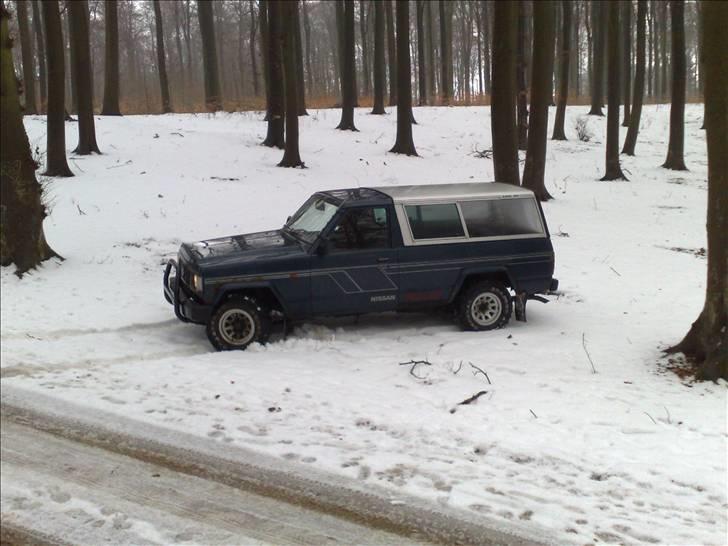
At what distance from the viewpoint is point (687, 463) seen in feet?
17.9

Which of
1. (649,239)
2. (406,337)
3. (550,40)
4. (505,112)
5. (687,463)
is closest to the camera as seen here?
(687,463)

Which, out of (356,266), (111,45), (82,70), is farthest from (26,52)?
(356,266)

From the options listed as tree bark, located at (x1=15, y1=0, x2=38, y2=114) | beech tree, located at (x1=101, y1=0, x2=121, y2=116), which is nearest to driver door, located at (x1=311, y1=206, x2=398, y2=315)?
beech tree, located at (x1=101, y1=0, x2=121, y2=116)

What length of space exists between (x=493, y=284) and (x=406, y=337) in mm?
1336

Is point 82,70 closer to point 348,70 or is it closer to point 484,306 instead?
point 348,70

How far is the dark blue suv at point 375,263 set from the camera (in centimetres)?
789

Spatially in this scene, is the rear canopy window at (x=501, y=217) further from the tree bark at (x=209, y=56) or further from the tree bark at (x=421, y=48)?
the tree bark at (x=421, y=48)

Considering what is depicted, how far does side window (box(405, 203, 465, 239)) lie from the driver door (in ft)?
1.03

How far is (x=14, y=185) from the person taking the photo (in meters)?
10.0

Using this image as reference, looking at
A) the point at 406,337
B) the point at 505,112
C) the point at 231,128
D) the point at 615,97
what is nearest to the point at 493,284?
the point at 406,337

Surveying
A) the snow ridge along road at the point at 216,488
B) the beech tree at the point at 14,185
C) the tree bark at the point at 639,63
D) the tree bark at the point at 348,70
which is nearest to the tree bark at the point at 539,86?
the tree bark at the point at 639,63

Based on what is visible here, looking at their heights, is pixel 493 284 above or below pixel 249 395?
above

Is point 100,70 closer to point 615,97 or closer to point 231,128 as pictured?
point 231,128

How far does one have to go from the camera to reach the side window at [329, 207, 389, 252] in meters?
8.21
